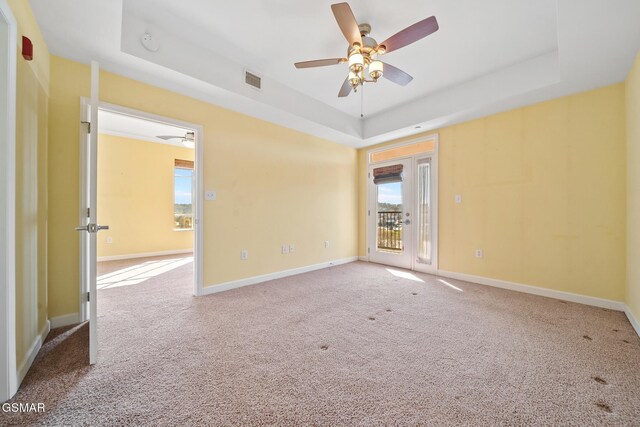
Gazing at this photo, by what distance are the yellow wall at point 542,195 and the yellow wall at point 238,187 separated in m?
1.96

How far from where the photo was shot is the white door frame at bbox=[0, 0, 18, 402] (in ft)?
4.38

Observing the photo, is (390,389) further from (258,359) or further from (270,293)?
(270,293)

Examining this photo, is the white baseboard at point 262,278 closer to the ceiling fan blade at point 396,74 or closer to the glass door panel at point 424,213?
the glass door panel at point 424,213

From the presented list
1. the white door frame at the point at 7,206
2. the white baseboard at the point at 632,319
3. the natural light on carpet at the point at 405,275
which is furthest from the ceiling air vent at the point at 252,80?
the white baseboard at the point at 632,319

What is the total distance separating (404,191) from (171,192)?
5.42 metres

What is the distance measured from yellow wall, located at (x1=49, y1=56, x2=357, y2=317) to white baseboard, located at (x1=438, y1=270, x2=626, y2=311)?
2.15 m

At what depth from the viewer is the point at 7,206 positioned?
1.36 m

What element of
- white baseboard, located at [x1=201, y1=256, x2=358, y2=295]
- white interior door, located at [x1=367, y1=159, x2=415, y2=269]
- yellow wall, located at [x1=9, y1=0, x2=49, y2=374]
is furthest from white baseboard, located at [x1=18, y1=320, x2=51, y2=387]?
white interior door, located at [x1=367, y1=159, x2=415, y2=269]

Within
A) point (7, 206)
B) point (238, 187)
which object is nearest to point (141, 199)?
point (238, 187)

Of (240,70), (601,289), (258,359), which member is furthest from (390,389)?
(240,70)

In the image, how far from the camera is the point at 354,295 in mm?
3156

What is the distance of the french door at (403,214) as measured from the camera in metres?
4.26

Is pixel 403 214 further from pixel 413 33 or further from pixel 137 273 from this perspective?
pixel 137 273

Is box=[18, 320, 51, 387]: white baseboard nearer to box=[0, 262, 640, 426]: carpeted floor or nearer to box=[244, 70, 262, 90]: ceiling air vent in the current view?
box=[0, 262, 640, 426]: carpeted floor
